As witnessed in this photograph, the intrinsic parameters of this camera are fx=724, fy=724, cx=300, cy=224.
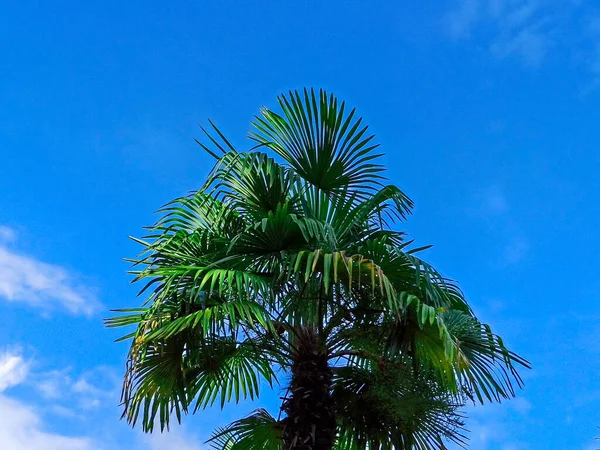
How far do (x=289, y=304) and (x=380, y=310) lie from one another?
831 mm

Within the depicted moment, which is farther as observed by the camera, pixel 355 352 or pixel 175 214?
pixel 175 214

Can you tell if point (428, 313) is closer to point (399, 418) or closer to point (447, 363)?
point (447, 363)

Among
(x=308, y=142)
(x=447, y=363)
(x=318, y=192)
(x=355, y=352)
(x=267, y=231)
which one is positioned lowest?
(x=447, y=363)

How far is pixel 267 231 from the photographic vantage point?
638cm

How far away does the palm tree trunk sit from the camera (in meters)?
6.33

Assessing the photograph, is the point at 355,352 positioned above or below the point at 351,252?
below

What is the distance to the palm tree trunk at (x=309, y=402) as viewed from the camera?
6.33 metres

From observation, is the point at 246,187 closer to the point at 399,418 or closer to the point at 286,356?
the point at 286,356

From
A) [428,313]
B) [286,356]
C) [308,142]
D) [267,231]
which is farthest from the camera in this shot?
[308,142]

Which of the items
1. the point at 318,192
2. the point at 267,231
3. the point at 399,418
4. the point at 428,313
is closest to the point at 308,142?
the point at 318,192

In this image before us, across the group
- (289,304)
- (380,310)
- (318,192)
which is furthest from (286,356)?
(318,192)

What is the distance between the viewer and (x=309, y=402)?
21.2ft

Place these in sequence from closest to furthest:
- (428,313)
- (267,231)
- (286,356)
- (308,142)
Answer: (428,313)
(267,231)
(286,356)
(308,142)

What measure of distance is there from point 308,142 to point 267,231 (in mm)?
1325
